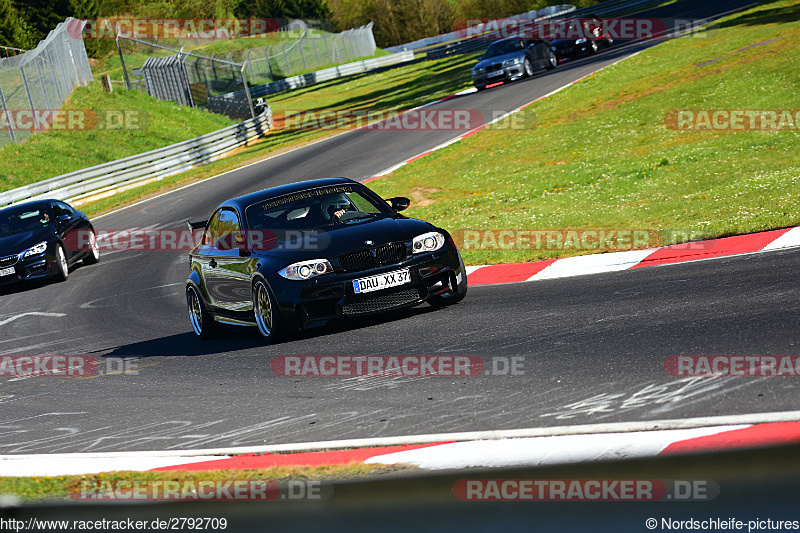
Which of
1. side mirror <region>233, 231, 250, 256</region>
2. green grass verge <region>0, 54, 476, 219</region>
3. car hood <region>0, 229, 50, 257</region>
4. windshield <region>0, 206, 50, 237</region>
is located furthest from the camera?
green grass verge <region>0, 54, 476, 219</region>

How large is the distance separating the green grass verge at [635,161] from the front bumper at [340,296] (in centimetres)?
338

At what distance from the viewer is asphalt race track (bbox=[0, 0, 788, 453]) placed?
529 cm

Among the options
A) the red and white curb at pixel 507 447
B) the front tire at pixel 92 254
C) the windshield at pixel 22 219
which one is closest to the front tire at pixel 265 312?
the red and white curb at pixel 507 447

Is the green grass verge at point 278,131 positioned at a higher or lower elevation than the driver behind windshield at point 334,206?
lower

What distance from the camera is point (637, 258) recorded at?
1034cm

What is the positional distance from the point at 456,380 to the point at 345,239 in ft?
9.07

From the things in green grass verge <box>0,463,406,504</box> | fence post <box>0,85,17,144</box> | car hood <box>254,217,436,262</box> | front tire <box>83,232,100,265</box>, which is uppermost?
fence post <box>0,85,17,144</box>

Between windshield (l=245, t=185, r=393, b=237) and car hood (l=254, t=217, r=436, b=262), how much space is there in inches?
9.7

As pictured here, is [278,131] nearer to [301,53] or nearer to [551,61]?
[551,61]

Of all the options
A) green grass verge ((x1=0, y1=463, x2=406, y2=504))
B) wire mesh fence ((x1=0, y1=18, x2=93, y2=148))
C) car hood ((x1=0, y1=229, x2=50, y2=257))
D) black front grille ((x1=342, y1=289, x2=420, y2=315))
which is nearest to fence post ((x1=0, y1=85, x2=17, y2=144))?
wire mesh fence ((x1=0, y1=18, x2=93, y2=148))

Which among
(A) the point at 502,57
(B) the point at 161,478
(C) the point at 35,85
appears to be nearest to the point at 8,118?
(C) the point at 35,85

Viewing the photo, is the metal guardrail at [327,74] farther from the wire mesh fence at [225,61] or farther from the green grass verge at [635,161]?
the green grass verge at [635,161]

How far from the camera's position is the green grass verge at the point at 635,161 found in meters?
12.3

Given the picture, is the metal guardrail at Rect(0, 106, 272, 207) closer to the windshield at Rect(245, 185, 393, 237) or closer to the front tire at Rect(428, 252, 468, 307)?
the windshield at Rect(245, 185, 393, 237)
